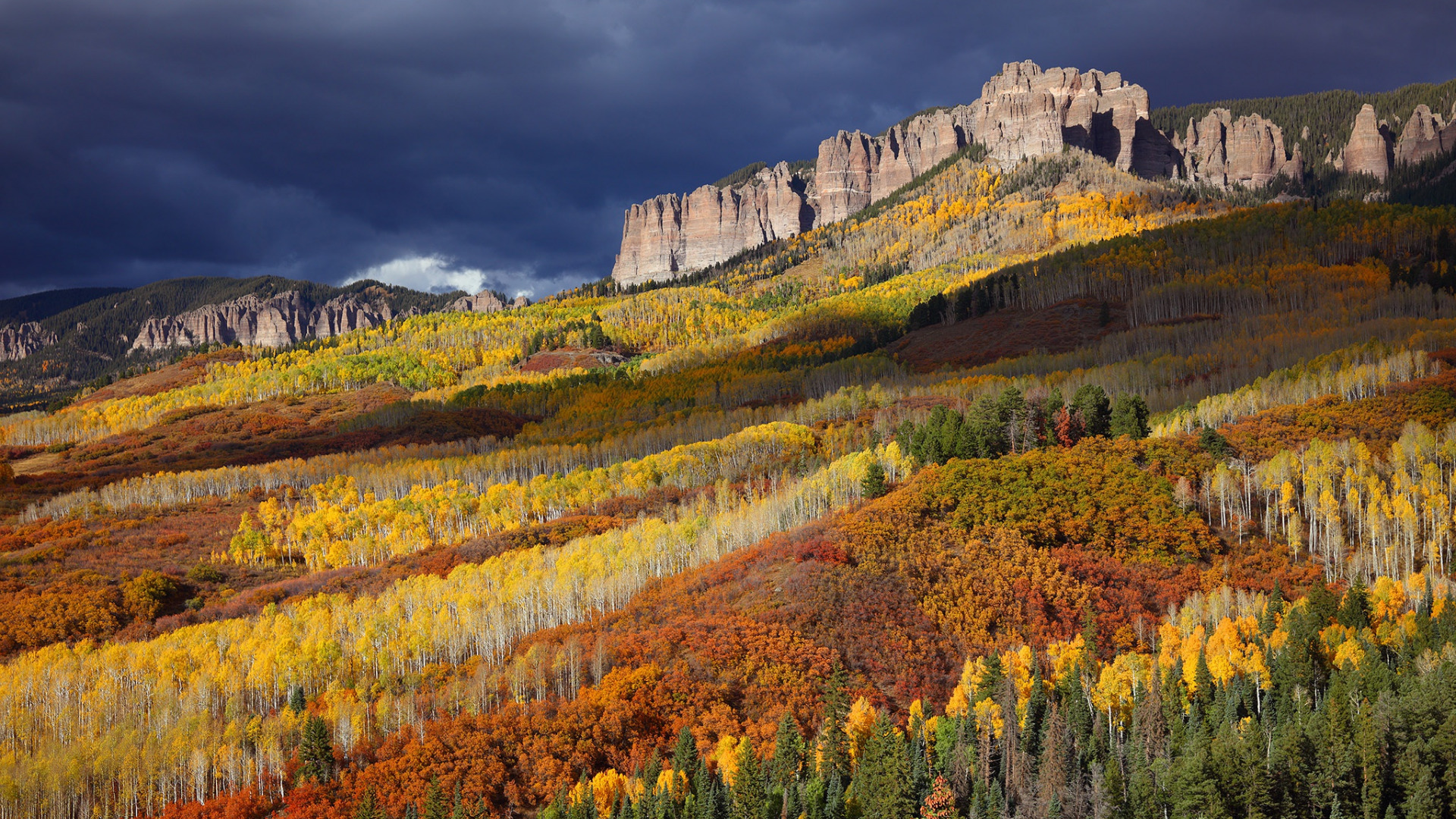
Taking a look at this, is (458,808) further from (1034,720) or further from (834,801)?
(1034,720)

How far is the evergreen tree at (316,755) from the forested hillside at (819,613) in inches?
8.8

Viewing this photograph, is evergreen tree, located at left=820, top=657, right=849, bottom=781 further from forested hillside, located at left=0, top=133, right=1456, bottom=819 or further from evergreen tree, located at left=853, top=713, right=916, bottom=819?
evergreen tree, located at left=853, top=713, right=916, bottom=819

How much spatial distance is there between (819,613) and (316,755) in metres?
33.3

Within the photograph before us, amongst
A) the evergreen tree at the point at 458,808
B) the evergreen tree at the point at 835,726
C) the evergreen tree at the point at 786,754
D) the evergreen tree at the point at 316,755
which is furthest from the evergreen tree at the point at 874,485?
the evergreen tree at the point at 316,755

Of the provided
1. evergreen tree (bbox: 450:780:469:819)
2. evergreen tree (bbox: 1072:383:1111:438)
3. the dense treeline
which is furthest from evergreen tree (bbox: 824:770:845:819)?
evergreen tree (bbox: 1072:383:1111:438)

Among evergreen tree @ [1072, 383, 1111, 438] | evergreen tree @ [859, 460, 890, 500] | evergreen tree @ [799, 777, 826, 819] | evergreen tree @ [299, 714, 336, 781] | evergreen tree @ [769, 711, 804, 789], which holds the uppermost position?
evergreen tree @ [1072, 383, 1111, 438]

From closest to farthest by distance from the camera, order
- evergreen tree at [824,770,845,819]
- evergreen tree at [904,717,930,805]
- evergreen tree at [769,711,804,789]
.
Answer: evergreen tree at [824,770,845,819], evergreen tree at [904,717,930,805], evergreen tree at [769,711,804,789]

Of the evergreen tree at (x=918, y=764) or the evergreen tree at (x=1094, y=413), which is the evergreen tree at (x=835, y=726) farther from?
the evergreen tree at (x=1094, y=413)

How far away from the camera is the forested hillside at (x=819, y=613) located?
5084cm

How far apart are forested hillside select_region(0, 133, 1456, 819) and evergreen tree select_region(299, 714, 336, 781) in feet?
0.73

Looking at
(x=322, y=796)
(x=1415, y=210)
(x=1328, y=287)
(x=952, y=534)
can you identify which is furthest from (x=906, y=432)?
(x=1415, y=210)

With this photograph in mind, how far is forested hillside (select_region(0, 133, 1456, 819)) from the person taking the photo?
2002 inches

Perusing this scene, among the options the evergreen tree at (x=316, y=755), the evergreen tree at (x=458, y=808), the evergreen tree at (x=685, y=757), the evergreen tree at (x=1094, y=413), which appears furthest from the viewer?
the evergreen tree at (x=1094, y=413)

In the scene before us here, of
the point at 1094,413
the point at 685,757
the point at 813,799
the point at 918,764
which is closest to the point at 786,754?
the point at 813,799
